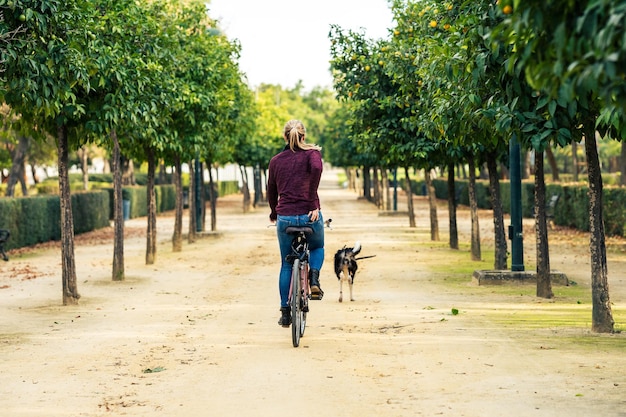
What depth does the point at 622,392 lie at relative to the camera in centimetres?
785

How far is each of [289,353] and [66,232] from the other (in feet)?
19.0

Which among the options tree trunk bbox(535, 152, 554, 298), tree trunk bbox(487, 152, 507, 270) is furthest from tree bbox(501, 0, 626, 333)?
tree trunk bbox(487, 152, 507, 270)

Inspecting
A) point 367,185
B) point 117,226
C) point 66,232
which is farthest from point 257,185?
point 66,232

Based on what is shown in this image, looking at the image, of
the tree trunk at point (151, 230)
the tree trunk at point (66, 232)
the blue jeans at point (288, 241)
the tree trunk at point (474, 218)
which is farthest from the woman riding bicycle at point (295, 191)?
the tree trunk at point (151, 230)

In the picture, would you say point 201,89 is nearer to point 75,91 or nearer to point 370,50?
point 370,50

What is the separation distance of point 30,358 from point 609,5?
696 centimetres

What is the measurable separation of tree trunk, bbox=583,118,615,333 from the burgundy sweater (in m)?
2.86

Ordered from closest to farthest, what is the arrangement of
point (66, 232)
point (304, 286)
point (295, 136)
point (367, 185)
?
point (295, 136), point (304, 286), point (66, 232), point (367, 185)

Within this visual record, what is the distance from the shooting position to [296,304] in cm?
989

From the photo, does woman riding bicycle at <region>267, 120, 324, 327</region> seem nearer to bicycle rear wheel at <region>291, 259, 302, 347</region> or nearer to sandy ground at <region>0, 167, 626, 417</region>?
bicycle rear wheel at <region>291, 259, 302, 347</region>

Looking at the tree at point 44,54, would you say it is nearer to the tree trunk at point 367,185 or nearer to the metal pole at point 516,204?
the metal pole at point 516,204

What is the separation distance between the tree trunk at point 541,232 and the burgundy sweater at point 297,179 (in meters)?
4.52

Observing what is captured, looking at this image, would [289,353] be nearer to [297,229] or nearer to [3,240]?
[297,229]

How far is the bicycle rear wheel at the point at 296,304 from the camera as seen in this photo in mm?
9875
